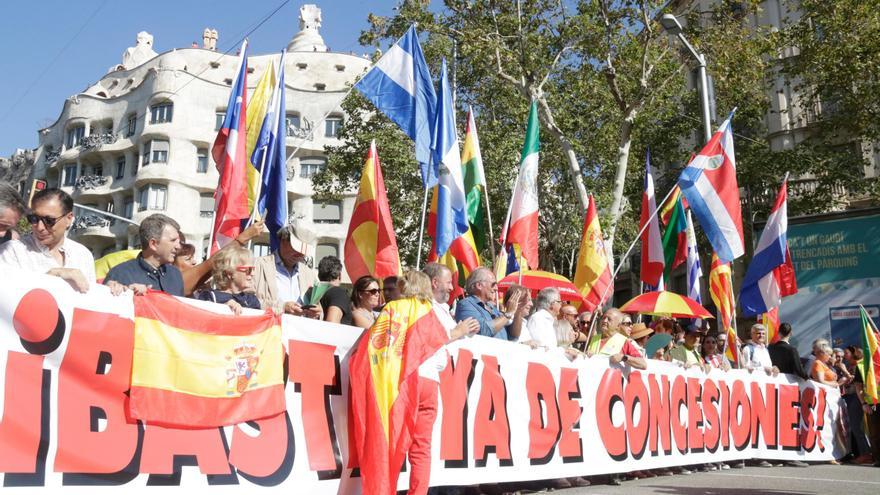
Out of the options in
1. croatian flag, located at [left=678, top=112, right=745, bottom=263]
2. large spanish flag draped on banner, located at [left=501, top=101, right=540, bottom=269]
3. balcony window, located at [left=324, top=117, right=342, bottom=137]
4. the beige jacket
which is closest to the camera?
the beige jacket

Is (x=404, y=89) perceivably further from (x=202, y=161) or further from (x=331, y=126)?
(x=202, y=161)

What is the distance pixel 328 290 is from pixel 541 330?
212 centimetres

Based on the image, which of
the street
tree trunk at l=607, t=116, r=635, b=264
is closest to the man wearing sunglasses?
the street

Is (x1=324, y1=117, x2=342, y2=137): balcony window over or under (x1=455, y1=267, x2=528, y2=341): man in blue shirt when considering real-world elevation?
over

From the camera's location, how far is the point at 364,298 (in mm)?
6496

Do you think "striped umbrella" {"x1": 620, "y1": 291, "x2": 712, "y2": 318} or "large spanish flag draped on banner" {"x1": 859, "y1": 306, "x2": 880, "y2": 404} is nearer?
"large spanish flag draped on banner" {"x1": 859, "y1": 306, "x2": 880, "y2": 404}

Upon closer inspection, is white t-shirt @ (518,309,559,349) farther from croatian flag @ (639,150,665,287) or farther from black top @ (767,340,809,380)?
croatian flag @ (639,150,665,287)

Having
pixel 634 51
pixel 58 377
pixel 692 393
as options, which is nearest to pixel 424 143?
pixel 692 393

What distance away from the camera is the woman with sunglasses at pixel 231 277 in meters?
5.66

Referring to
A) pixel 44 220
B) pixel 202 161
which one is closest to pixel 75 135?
pixel 202 161

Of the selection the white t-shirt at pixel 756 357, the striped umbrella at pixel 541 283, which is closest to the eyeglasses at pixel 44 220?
the striped umbrella at pixel 541 283

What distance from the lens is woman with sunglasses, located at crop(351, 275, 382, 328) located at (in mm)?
6445

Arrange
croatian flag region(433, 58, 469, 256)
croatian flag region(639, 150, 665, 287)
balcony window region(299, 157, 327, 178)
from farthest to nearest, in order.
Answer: balcony window region(299, 157, 327, 178) < croatian flag region(639, 150, 665, 287) < croatian flag region(433, 58, 469, 256)

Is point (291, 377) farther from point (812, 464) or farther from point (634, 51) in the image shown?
point (634, 51)
